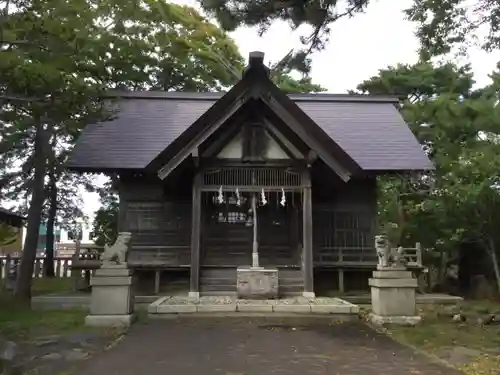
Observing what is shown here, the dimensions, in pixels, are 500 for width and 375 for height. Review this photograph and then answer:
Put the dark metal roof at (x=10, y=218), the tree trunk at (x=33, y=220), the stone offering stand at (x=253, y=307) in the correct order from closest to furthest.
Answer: the stone offering stand at (x=253, y=307) → the tree trunk at (x=33, y=220) → the dark metal roof at (x=10, y=218)

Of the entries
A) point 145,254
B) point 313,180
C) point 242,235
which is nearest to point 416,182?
point 313,180

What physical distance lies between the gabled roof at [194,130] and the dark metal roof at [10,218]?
4231 mm

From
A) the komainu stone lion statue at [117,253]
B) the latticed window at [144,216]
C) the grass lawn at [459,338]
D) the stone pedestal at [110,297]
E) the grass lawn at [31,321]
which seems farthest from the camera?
the latticed window at [144,216]

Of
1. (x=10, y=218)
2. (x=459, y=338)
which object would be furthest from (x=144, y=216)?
(x=459, y=338)

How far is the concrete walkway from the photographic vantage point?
6441 millimetres

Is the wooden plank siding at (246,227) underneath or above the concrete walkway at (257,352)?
above

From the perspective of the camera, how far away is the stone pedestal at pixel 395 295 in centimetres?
1033

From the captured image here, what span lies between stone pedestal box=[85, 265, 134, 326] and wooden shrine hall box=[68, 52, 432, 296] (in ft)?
12.0

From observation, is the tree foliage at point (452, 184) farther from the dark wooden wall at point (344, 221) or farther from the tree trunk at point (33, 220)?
the tree trunk at point (33, 220)

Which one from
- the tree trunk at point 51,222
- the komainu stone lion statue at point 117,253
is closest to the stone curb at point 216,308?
the komainu stone lion statue at point 117,253

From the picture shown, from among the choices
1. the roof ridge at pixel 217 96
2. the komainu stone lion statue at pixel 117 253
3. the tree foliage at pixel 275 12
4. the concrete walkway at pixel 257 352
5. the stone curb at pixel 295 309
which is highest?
the roof ridge at pixel 217 96

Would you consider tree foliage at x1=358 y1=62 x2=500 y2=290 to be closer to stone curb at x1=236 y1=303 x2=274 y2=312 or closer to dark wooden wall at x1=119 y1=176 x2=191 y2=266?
stone curb at x1=236 y1=303 x2=274 y2=312

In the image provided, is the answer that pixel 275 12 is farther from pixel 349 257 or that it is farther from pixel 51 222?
pixel 51 222

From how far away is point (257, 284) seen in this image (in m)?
13.0
